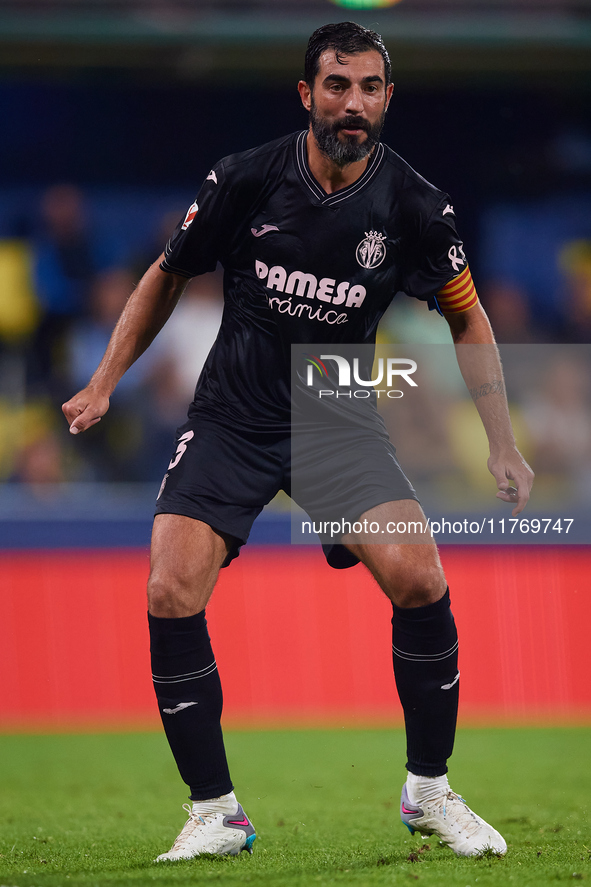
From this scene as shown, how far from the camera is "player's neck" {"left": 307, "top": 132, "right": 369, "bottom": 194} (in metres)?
3.29

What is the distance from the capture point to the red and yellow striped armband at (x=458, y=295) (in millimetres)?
3316

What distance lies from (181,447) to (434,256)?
3.28ft

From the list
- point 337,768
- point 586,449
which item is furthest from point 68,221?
point 337,768

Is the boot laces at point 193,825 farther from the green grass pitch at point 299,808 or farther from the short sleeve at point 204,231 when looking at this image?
the short sleeve at point 204,231

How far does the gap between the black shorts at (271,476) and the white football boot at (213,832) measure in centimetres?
74

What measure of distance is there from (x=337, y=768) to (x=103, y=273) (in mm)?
4781

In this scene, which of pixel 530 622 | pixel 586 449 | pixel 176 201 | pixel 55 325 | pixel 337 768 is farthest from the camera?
pixel 176 201

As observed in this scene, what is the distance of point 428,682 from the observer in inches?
128

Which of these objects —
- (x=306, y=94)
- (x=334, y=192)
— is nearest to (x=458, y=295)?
(x=334, y=192)

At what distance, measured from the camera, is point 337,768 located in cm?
518

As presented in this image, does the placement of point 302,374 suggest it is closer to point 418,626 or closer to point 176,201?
point 418,626

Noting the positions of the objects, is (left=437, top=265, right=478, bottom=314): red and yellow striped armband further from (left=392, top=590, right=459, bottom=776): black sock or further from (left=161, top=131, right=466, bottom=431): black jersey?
(left=392, top=590, right=459, bottom=776): black sock

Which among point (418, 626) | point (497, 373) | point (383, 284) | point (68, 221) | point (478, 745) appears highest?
point (68, 221)

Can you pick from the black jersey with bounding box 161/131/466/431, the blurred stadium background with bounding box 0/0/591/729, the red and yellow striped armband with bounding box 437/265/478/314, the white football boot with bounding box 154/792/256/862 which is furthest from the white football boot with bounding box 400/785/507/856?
the blurred stadium background with bounding box 0/0/591/729
